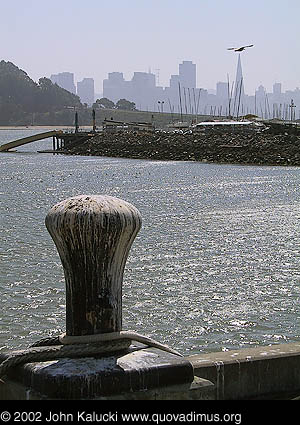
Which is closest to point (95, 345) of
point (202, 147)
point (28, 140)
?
point (202, 147)

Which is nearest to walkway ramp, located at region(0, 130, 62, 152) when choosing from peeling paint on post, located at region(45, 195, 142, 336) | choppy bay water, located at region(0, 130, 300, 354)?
choppy bay water, located at region(0, 130, 300, 354)

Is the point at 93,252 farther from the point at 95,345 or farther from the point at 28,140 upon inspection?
the point at 28,140

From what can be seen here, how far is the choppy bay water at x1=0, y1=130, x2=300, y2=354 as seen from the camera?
11.9 meters

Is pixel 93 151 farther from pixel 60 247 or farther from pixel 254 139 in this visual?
pixel 60 247

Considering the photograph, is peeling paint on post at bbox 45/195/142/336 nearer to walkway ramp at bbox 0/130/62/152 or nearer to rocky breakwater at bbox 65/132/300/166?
rocky breakwater at bbox 65/132/300/166

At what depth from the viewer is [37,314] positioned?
12.7 m

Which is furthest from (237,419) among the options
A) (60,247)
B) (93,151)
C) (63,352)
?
(93,151)

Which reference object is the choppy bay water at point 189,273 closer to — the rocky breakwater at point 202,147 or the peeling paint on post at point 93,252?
the peeling paint on post at point 93,252

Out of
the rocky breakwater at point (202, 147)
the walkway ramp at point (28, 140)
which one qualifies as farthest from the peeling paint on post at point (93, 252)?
the walkway ramp at point (28, 140)

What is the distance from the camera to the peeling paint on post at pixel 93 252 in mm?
4434

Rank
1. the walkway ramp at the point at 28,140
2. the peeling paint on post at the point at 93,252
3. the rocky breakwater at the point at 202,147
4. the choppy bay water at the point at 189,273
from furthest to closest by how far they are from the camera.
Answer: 1. the walkway ramp at the point at 28,140
2. the rocky breakwater at the point at 202,147
3. the choppy bay water at the point at 189,273
4. the peeling paint on post at the point at 93,252

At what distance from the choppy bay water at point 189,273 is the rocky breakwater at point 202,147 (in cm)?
3136

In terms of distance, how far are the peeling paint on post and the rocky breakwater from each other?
61.8 m

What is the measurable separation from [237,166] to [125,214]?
61.7m
